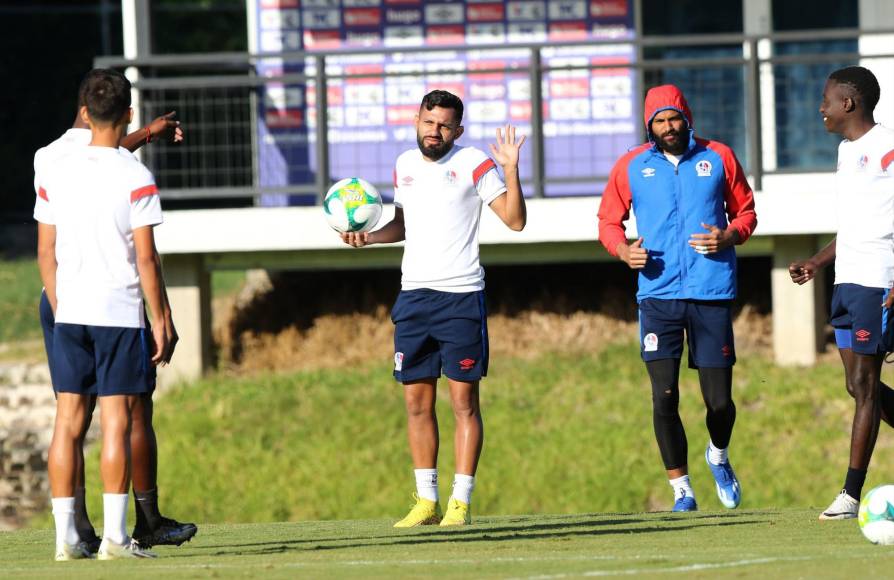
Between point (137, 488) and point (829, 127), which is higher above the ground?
point (829, 127)

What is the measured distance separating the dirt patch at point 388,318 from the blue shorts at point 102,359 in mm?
10159

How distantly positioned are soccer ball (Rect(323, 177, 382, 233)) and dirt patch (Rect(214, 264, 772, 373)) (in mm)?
8302

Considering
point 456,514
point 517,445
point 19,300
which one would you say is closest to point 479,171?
point 456,514

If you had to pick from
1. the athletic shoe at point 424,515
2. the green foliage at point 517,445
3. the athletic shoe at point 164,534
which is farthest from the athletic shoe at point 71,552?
the green foliage at point 517,445

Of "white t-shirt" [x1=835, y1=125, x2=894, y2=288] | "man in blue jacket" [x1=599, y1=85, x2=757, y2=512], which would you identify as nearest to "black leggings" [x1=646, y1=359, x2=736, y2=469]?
"man in blue jacket" [x1=599, y1=85, x2=757, y2=512]

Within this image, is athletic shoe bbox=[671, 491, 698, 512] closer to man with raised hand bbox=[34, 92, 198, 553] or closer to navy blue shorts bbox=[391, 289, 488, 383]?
navy blue shorts bbox=[391, 289, 488, 383]

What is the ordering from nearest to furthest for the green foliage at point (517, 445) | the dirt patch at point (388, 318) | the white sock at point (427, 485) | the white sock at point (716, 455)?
the white sock at point (427, 485), the white sock at point (716, 455), the green foliage at point (517, 445), the dirt patch at point (388, 318)

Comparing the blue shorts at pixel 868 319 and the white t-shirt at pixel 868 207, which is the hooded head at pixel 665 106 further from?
the blue shorts at pixel 868 319

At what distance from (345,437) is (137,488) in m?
7.99

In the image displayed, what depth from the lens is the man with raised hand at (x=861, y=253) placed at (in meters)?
8.40

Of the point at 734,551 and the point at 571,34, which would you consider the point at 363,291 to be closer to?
the point at 571,34

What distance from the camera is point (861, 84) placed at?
28.0 feet

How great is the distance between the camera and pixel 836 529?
8.08m

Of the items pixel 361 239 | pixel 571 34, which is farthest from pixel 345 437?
pixel 361 239
